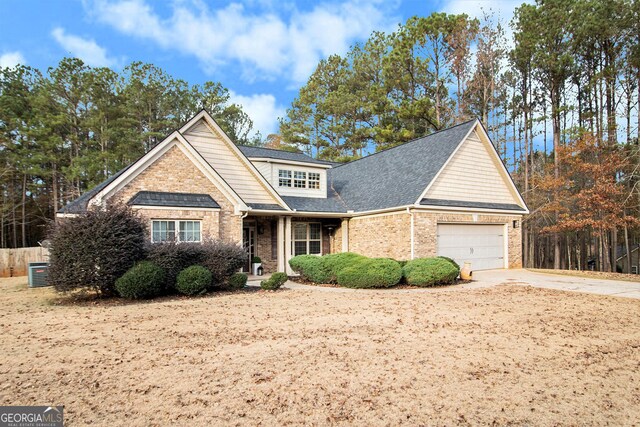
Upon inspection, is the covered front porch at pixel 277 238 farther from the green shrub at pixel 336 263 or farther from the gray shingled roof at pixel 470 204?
the gray shingled roof at pixel 470 204

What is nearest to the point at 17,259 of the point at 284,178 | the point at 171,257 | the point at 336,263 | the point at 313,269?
the point at 171,257

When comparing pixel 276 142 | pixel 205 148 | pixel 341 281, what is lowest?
pixel 341 281

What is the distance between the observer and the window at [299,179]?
60.5 feet

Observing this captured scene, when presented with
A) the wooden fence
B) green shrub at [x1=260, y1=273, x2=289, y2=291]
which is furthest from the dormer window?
the wooden fence

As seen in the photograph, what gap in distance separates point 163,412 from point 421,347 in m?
3.64

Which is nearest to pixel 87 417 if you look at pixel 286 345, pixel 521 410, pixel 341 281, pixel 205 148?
pixel 286 345

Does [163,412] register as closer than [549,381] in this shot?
Yes

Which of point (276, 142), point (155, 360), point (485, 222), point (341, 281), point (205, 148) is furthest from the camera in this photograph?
point (276, 142)

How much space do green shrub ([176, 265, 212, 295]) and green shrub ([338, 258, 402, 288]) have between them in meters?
4.51

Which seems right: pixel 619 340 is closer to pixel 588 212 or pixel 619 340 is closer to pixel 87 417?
pixel 87 417

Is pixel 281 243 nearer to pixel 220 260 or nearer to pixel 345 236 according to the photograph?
pixel 345 236

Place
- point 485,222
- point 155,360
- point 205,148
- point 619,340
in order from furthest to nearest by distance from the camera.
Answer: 1. point 485,222
2. point 205,148
3. point 619,340
4. point 155,360

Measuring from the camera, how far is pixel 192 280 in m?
10.5

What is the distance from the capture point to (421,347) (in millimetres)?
5562
